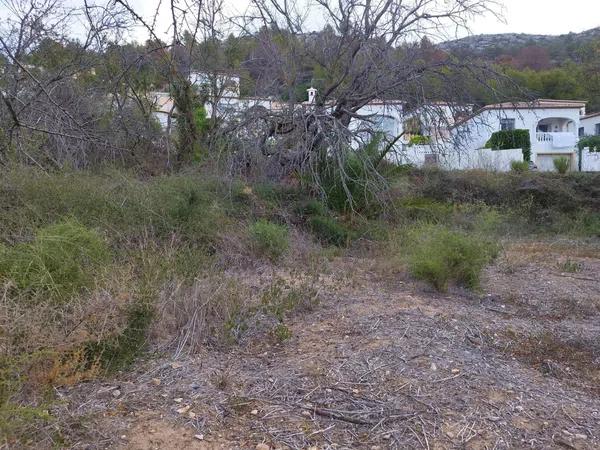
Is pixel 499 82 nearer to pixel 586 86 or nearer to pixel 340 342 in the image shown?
pixel 340 342

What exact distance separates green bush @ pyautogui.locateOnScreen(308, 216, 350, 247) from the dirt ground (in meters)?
4.63

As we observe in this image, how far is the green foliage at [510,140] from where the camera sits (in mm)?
27703

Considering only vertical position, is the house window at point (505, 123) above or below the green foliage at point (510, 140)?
above

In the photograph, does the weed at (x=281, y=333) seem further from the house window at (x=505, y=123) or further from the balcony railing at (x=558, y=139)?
the balcony railing at (x=558, y=139)

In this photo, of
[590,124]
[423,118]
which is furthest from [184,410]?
[590,124]

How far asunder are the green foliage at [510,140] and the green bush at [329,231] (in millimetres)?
19047

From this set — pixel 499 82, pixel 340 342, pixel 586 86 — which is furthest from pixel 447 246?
pixel 586 86

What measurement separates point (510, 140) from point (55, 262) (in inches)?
1058

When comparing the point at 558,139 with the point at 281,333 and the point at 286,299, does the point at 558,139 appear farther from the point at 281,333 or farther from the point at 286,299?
the point at 281,333

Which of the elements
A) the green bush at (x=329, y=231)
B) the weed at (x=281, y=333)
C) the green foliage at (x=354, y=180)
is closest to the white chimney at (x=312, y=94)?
the green foliage at (x=354, y=180)

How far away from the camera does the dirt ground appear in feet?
10.6

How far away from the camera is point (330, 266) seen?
799 cm

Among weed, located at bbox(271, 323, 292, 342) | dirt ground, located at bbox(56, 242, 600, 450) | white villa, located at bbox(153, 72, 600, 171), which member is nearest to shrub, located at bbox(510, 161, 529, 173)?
white villa, located at bbox(153, 72, 600, 171)

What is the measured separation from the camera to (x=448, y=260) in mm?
6418
